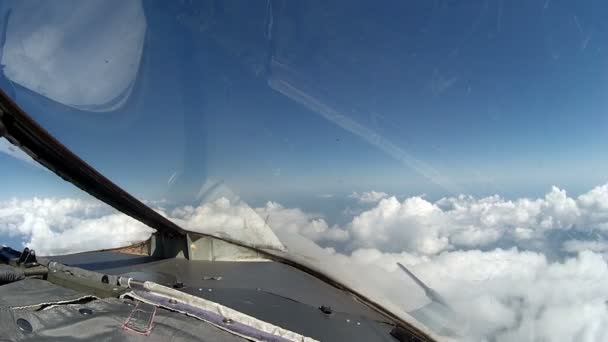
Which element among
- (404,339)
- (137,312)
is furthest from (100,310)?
(404,339)

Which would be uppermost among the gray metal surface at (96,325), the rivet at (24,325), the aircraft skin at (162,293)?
the aircraft skin at (162,293)

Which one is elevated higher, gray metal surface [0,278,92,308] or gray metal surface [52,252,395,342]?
gray metal surface [52,252,395,342]

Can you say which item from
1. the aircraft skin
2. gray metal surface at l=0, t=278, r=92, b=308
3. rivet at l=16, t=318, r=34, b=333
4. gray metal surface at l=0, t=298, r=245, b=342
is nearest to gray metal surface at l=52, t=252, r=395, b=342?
the aircraft skin

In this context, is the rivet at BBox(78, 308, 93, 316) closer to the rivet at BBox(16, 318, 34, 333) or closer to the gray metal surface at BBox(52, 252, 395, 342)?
the rivet at BBox(16, 318, 34, 333)

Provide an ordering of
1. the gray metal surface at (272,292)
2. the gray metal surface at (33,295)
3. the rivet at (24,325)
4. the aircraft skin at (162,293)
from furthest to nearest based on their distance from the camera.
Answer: the gray metal surface at (272,292) < the gray metal surface at (33,295) < the aircraft skin at (162,293) < the rivet at (24,325)

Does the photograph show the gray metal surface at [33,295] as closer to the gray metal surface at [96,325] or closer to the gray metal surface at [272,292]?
the gray metal surface at [96,325]

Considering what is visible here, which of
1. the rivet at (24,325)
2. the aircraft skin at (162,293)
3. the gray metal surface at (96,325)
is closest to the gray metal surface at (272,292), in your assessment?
the aircraft skin at (162,293)

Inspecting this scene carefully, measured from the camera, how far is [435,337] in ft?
10.2

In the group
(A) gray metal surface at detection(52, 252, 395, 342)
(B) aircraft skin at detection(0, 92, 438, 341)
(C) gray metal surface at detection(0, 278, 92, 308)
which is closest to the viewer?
(B) aircraft skin at detection(0, 92, 438, 341)

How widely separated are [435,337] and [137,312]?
7.93 feet

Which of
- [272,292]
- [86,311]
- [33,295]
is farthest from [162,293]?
[272,292]

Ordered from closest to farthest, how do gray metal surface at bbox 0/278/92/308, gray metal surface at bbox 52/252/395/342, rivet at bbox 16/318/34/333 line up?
rivet at bbox 16/318/34/333 → gray metal surface at bbox 0/278/92/308 → gray metal surface at bbox 52/252/395/342

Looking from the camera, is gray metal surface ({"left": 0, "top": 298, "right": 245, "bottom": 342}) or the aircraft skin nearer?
gray metal surface ({"left": 0, "top": 298, "right": 245, "bottom": 342})

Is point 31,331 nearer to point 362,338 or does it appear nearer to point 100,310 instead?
point 100,310
